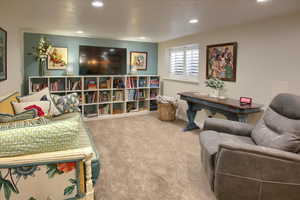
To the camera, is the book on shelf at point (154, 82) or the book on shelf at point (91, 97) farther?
the book on shelf at point (154, 82)

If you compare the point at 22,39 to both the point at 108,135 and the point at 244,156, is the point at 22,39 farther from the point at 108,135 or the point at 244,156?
the point at 244,156

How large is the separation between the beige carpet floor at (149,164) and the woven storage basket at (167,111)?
484 millimetres

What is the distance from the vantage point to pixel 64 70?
4914 mm

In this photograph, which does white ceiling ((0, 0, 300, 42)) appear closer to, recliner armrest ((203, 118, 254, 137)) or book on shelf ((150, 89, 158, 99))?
recliner armrest ((203, 118, 254, 137))

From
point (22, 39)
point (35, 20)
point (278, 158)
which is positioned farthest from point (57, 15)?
point (278, 158)

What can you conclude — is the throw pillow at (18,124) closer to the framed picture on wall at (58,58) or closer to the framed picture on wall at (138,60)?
the framed picture on wall at (58,58)

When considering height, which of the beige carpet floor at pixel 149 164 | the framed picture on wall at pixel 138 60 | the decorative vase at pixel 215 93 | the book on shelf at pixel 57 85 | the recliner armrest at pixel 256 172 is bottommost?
the beige carpet floor at pixel 149 164

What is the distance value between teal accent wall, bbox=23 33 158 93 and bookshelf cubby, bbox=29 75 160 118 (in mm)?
226

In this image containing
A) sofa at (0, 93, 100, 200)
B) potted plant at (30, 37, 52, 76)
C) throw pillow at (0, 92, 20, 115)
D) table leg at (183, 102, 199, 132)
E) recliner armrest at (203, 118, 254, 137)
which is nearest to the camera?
sofa at (0, 93, 100, 200)

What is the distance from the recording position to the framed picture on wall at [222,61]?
3648 millimetres

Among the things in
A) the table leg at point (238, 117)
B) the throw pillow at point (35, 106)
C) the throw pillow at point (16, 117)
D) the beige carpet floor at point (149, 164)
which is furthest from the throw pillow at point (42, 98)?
the table leg at point (238, 117)

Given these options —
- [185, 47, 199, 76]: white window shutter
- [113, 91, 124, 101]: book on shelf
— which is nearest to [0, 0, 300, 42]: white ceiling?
[185, 47, 199, 76]: white window shutter

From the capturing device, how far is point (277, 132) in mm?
2164

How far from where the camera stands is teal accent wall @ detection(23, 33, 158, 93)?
452 cm
